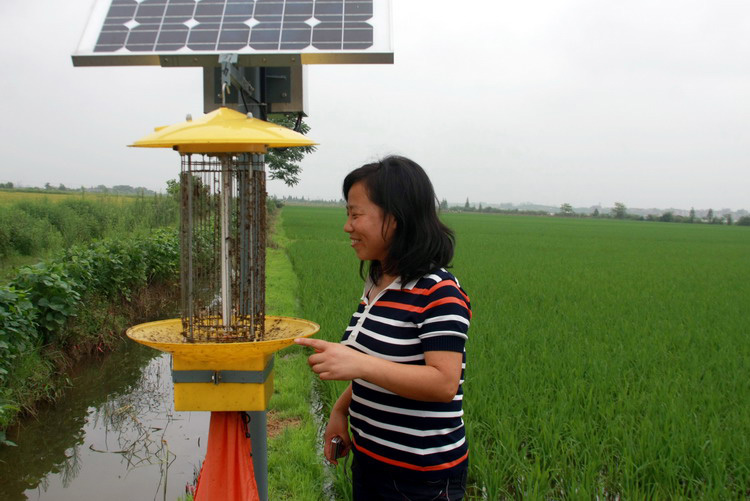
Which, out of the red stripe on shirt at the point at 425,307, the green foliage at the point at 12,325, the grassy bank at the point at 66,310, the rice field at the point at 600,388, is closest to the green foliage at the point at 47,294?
the grassy bank at the point at 66,310

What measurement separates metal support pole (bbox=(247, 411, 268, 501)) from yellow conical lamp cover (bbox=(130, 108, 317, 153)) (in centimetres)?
88

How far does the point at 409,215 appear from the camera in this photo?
61.6 inches

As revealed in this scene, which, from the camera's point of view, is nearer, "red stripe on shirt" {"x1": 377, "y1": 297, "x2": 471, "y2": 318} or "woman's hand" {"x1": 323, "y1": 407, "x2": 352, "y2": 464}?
"red stripe on shirt" {"x1": 377, "y1": 297, "x2": 471, "y2": 318}

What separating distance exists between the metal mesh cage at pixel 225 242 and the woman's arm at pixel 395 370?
10.7 inches

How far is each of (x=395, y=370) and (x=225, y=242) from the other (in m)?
0.55

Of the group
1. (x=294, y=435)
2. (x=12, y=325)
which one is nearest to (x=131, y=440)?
(x=12, y=325)

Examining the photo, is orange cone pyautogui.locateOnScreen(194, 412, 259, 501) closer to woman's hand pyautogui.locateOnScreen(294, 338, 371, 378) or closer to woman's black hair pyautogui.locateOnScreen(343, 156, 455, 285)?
woman's hand pyautogui.locateOnScreen(294, 338, 371, 378)

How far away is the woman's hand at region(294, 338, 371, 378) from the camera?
1378mm

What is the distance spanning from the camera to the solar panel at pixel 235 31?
2.00 meters

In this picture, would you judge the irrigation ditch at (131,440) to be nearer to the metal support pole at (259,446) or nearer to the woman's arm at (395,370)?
the metal support pole at (259,446)

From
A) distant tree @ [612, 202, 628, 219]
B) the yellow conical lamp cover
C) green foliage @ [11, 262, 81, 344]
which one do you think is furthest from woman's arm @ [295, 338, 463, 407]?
distant tree @ [612, 202, 628, 219]

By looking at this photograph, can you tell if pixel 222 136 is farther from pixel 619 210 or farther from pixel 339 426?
pixel 619 210

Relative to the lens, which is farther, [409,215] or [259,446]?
[259,446]

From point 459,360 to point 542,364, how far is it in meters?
3.72
